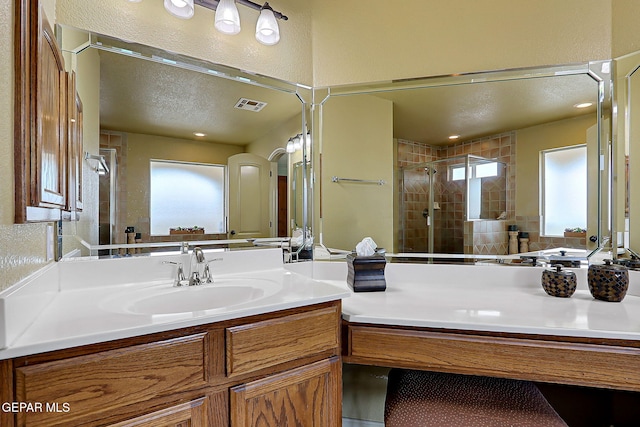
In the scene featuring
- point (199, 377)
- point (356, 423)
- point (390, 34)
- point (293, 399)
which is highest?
point (390, 34)

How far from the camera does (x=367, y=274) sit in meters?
1.49

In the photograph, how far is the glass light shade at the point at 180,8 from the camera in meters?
1.40

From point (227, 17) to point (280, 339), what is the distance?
145cm

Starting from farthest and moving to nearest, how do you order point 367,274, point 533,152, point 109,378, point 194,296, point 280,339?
point 533,152, point 367,274, point 194,296, point 280,339, point 109,378

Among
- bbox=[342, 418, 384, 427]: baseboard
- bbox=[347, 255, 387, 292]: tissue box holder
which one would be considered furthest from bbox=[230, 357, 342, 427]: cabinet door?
bbox=[342, 418, 384, 427]: baseboard

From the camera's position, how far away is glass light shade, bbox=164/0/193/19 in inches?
55.1

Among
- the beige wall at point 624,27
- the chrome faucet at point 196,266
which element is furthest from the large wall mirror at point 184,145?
the beige wall at point 624,27

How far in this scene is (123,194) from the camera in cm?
134

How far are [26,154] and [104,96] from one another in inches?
27.2

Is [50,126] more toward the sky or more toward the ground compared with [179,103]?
more toward the ground

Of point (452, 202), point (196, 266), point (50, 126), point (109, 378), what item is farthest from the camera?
point (452, 202)

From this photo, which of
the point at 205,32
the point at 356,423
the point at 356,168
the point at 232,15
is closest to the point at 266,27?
the point at 232,15

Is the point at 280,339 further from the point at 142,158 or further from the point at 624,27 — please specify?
the point at 624,27

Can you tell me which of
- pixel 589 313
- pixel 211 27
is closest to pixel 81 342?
pixel 211 27
